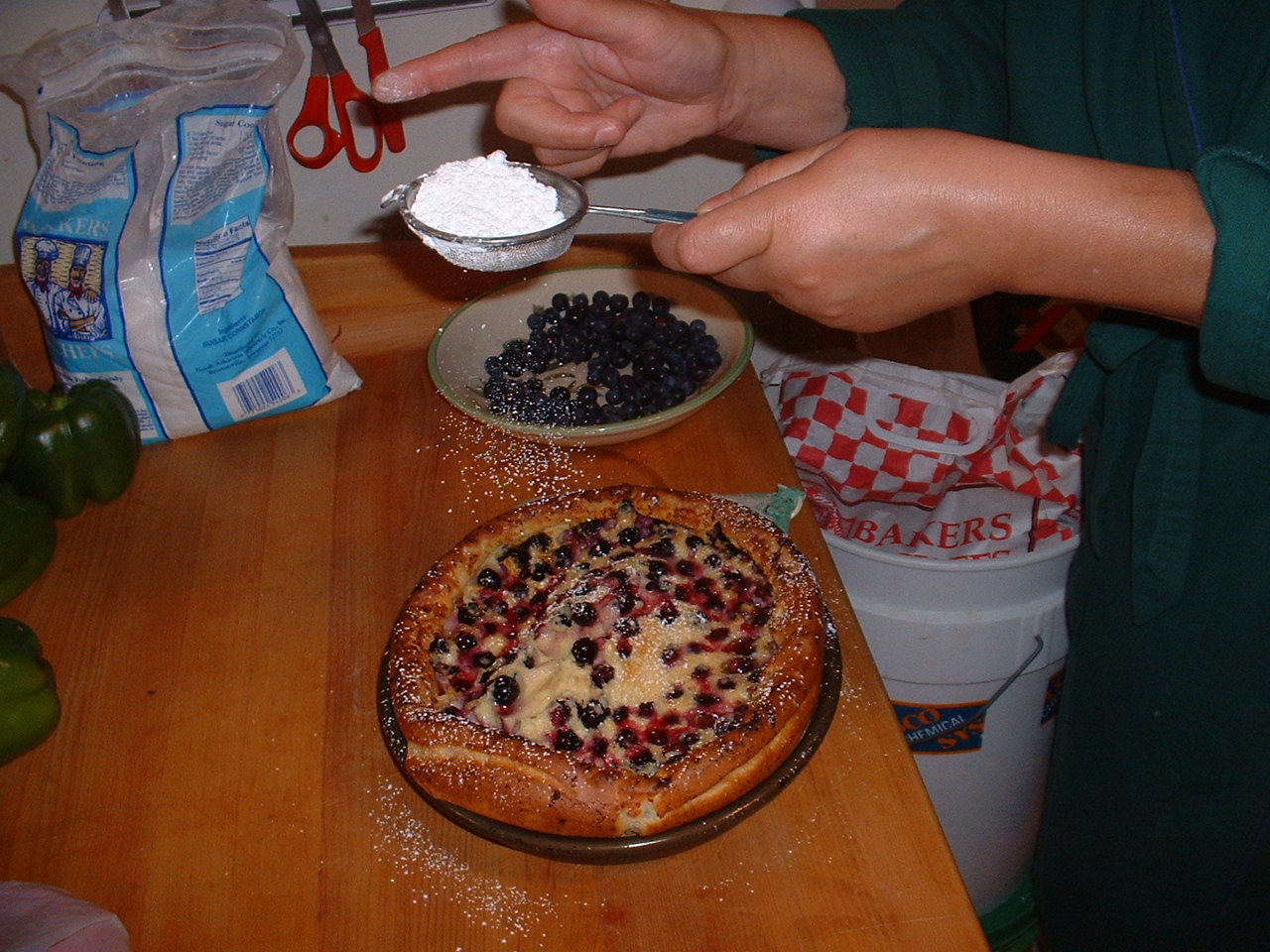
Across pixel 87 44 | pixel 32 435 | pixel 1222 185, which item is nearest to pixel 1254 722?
pixel 1222 185

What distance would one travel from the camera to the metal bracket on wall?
132cm

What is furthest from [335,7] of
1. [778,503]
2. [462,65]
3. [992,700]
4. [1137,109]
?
[992,700]

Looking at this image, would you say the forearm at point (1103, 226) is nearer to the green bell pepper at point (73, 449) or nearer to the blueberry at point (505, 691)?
the blueberry at point (505, 691)

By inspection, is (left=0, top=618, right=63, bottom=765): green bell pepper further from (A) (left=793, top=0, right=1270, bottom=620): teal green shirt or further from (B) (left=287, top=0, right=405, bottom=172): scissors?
(A) (left=793, top=0, right=1270, bottom=620): teal green shirt

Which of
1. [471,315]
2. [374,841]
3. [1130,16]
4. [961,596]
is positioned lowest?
[961,596]

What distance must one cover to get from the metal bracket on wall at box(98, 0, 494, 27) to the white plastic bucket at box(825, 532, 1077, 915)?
92cm

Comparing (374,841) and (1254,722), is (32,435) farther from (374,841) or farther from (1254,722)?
(1254,722)

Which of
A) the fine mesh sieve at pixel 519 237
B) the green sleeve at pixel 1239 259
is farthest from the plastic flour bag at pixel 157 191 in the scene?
the green sleeve at pixel 1239 259

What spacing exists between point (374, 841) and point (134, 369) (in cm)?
70

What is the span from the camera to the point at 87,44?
3.92 feet

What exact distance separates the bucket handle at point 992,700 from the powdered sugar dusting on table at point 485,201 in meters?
0.90

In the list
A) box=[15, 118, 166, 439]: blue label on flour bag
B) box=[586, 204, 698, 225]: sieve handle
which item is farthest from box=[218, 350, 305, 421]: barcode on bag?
box=[586, 204, 698, 225]: sieve handle

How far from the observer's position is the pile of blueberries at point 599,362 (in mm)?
1223

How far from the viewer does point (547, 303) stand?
1399 millimetres
